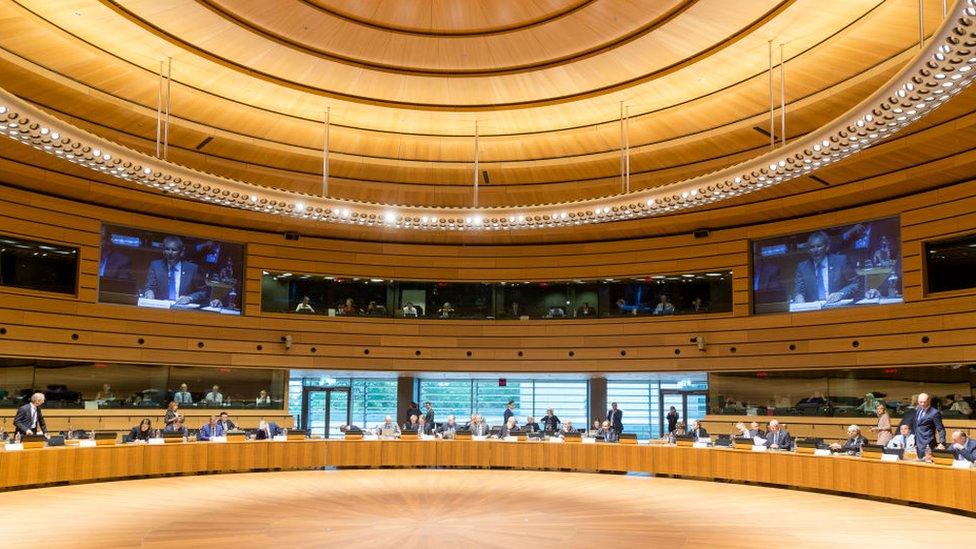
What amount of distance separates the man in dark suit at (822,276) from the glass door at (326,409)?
1032cm

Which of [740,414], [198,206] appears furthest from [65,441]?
[740,414]

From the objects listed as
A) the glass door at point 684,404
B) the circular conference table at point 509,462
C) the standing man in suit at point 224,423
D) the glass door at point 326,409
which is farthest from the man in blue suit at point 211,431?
the glass door at point 684,404

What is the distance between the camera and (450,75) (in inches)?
419

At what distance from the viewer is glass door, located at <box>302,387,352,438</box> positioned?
1866cm

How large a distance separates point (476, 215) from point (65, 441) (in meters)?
7.03

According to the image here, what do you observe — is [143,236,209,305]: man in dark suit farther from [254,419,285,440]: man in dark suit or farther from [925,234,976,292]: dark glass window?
[925,234,976,292]: dark glass window

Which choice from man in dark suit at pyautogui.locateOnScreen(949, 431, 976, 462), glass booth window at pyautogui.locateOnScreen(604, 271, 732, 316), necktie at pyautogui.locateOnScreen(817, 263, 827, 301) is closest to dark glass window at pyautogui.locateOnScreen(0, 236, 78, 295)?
glass booth window at pyautogui.locateOnScreen(604, 271, 732, 316)

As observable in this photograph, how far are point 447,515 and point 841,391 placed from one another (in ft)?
28.4

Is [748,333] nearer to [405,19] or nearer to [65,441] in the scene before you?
[405,19]

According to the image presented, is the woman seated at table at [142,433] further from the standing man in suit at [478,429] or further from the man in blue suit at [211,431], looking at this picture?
the standing man in suit at [478,429]

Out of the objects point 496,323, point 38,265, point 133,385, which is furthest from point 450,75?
point 133,385

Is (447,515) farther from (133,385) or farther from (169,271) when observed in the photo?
(169,271)

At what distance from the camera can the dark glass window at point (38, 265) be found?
13898 mm

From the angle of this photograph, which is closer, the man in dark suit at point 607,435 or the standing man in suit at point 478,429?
the man in dark suit at point 607,435
